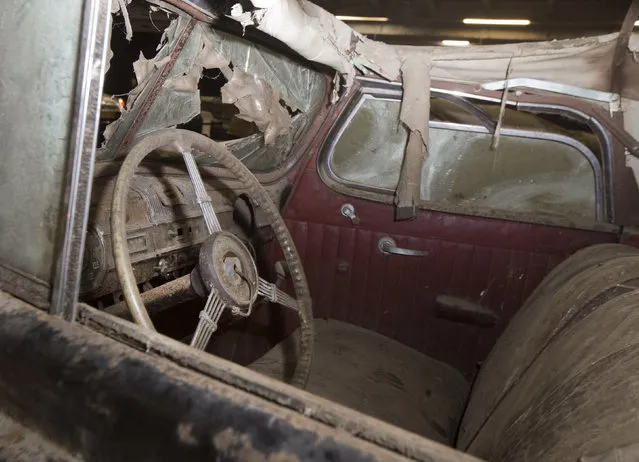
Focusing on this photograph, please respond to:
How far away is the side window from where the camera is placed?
7.95ft

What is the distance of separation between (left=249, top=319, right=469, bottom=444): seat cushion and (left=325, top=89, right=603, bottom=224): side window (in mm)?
839

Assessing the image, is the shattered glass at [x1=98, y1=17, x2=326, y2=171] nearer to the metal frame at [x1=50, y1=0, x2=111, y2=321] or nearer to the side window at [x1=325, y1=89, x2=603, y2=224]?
the side window at [x1=325, y1=89, x2=603, y2=224]

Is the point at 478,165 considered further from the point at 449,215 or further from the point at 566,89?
the point at 566,89

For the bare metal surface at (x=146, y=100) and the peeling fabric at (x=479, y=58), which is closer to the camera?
the bare metal surface at (x=146, y=100)

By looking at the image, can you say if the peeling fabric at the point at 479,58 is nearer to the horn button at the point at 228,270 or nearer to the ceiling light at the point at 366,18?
the horn button at the point at 228,270

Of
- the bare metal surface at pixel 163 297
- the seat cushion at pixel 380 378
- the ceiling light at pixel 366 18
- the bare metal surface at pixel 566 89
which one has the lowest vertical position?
the seat cushion at pixel 380 378

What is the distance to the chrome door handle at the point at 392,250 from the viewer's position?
2.59m

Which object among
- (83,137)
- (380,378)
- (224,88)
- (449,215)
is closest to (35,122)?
(83,137)

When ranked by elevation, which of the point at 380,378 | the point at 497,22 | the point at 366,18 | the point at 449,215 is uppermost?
the point at 497,22

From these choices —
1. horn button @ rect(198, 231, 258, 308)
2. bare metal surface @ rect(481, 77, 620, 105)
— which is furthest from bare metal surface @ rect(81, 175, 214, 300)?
bare metal surface @ rect(481, 77, 620, 105)

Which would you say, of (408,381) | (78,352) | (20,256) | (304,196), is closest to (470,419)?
(408,381)

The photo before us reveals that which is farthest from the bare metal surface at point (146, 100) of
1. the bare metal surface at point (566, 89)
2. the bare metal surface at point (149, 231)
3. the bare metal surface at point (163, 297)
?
the bare metal surface at point (566, 89)

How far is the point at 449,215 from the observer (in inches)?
100.0

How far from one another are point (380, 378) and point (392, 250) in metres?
0.72
